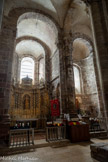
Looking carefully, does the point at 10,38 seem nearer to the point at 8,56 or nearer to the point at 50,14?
the point at 8,56

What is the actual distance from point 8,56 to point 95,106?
1007 cm

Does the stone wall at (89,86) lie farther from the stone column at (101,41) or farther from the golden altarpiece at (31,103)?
the stone column at (101,41)

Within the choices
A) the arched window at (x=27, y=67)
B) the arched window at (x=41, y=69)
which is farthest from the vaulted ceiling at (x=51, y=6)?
the arched window at (x=27, y=67)

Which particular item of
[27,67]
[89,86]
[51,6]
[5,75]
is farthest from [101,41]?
[27,67]

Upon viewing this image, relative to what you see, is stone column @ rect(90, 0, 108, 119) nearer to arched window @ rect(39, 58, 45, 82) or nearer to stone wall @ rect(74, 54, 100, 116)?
stone wall @ rect(74, 54, 100, 116)

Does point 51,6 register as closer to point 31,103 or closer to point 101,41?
point 101,41

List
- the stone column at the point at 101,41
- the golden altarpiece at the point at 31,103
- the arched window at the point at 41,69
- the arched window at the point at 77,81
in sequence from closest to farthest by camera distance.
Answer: the stone column at the point at 101,41, the golden altarpiece at the point at 31,103, the arched window at the point at 77,81, the arched window at the point at 41,69

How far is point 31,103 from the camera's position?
12281 mm

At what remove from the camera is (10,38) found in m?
7.43

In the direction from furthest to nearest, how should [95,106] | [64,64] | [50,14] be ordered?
[95,106], [50,14], [64,64]

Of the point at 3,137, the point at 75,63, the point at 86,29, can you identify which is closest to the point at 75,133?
the point at 3,137

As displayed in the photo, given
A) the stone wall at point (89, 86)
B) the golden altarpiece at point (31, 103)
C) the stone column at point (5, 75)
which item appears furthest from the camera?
the stone wall at point (89, 86)

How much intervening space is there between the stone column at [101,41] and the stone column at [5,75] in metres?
4.78

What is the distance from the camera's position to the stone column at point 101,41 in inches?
152
